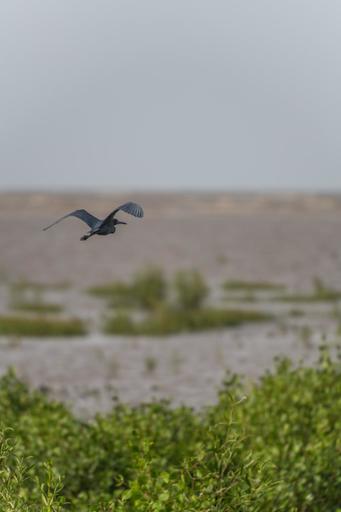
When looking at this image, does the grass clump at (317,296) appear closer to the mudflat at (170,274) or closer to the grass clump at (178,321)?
the mudflat at (170,274)

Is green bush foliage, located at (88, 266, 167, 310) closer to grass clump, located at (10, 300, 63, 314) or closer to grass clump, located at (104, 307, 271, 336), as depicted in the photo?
grass clump, located at (10, 300, 63, 314)

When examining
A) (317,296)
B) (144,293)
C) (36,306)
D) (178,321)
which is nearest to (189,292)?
(178,321)

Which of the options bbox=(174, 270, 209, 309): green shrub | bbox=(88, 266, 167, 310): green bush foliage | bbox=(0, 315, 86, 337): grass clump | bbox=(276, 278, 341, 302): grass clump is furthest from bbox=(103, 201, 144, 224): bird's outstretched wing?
bbox=(276, 278, 341, 302): grass clump

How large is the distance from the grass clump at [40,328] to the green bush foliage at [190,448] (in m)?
12.3

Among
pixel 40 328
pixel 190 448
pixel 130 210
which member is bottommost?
pixel 40 328

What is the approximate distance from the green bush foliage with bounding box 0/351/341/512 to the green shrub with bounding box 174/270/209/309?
16185 millimetres

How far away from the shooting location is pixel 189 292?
26781 millimetres

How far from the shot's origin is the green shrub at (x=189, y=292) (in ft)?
88.0

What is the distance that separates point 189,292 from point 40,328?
4.79 m

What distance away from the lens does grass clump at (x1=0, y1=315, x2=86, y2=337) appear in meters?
23.0

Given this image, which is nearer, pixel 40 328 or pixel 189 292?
pixel 40 328

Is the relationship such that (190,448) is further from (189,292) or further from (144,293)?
(144,293)

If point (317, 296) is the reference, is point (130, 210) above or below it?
above

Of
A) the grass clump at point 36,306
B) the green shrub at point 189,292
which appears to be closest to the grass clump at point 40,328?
the grass clump at point 36,306
